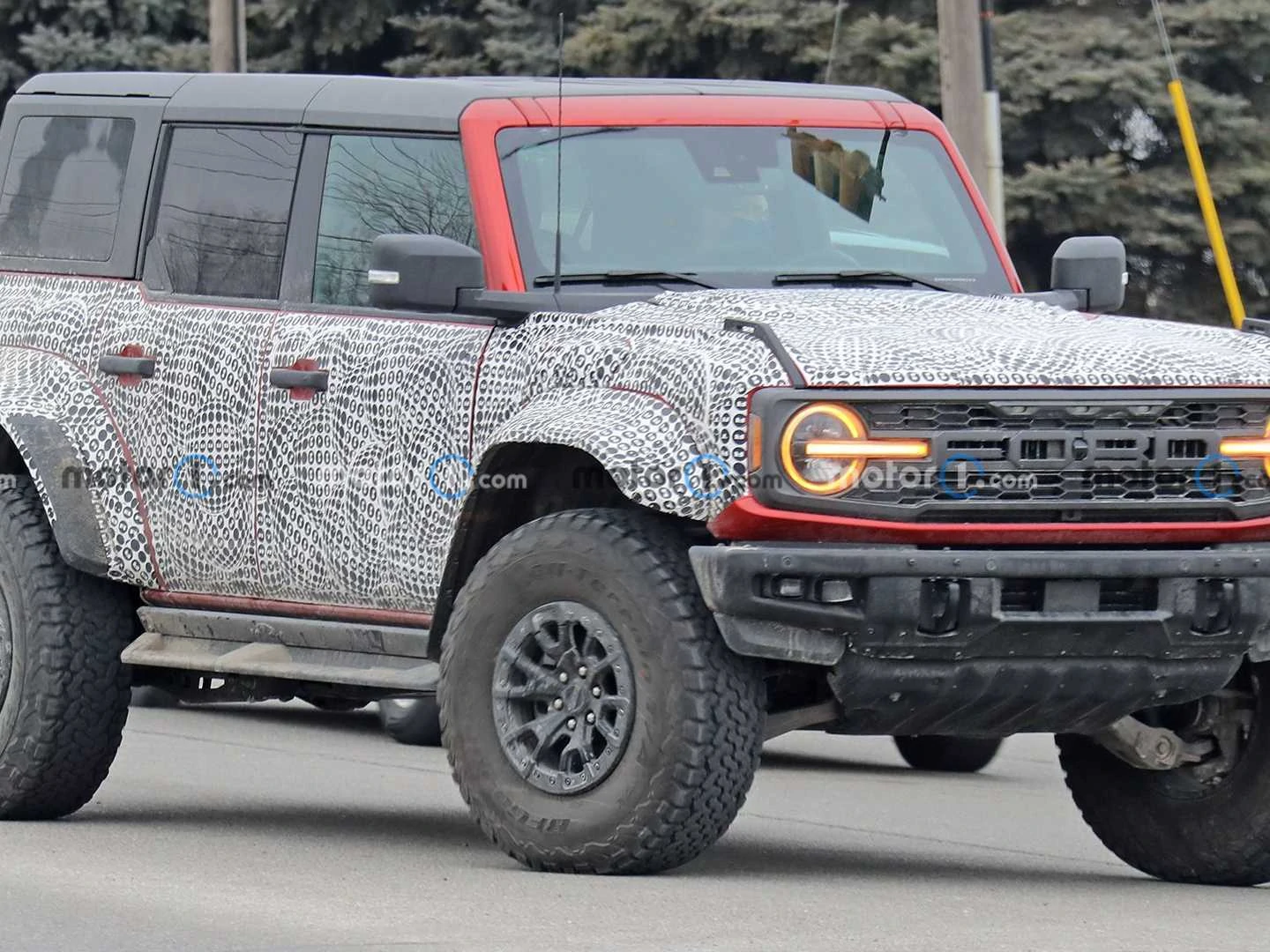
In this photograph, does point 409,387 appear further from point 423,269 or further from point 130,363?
point 130,363

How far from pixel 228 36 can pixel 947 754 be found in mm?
13338

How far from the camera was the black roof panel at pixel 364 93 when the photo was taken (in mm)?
8195

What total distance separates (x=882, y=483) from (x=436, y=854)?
80.7 inches

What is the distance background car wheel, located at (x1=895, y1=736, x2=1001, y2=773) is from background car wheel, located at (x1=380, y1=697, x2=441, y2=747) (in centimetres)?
208

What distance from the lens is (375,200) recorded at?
832 cm

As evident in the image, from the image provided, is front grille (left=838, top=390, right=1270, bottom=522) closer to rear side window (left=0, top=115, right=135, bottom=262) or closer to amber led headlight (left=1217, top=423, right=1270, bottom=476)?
amber led headlight (left=1217, top=423, right=1270, bottom=476)

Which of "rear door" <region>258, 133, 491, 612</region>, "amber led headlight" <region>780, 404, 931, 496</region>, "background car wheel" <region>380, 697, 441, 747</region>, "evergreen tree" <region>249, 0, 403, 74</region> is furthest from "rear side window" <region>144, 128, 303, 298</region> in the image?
"evergreen tree" <region>249, 0, 403, 74</region>

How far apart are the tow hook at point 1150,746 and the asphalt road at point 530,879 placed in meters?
0.36

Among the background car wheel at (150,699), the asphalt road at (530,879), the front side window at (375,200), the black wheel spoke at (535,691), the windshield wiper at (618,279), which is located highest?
the front side window at (375,200)

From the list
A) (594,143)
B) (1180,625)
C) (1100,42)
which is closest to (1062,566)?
(1180,625)

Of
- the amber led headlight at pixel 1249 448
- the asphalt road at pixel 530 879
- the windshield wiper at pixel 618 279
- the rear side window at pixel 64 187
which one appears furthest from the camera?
the rear side window at pixel 64 187

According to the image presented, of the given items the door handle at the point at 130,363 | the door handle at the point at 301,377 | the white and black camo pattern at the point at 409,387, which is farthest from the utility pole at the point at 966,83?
the door handle at the point at 301,377

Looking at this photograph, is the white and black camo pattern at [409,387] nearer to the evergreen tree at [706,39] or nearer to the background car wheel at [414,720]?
the background car wheel at [414,720]

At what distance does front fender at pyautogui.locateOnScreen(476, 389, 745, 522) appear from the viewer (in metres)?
6.80
